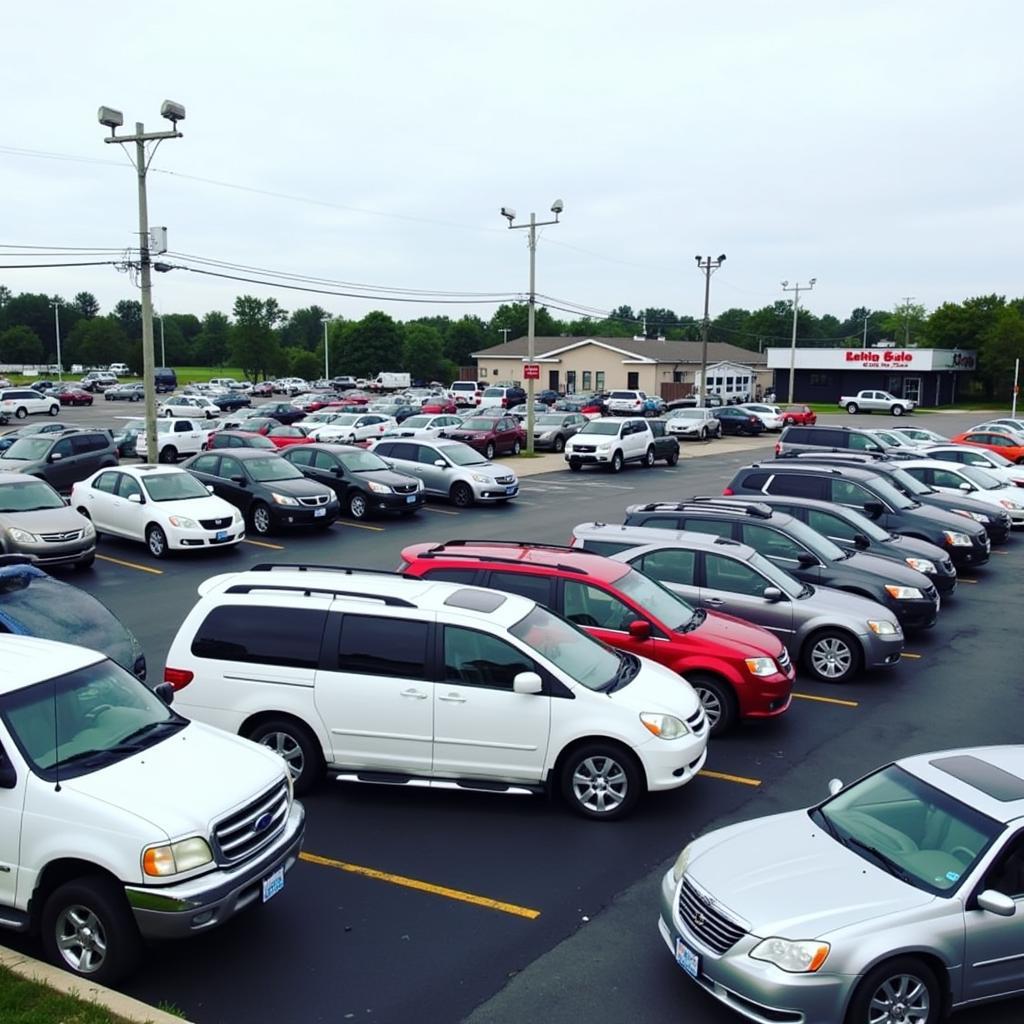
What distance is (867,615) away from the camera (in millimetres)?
12117

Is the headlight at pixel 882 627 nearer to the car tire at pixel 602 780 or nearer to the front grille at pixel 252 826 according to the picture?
the car tire at pixel 602 780

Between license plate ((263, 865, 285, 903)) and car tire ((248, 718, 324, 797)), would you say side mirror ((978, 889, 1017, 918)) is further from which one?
car tire ((248, 718, 324, 797))

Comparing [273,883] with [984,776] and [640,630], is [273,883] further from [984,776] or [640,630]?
[640,630]

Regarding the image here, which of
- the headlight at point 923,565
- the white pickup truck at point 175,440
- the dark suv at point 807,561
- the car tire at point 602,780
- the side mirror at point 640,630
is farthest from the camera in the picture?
the white pickup truck at point 175,440

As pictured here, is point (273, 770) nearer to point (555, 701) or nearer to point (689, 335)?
point (555, 701)

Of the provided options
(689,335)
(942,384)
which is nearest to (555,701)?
(942,384)

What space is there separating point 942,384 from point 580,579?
81.4 m

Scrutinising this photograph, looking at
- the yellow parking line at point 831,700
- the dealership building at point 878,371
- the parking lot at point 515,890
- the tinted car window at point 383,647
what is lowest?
the yellow parking line at point 831,700

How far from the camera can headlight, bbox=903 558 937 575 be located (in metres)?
15.7

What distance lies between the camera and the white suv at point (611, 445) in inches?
1404

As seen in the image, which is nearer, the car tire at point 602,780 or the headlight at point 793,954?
the headlight at point 793,954

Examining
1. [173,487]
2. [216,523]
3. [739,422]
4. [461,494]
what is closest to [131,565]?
[216,523]

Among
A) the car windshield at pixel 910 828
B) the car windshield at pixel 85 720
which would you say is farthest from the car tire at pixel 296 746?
the car windshield at pixel 910 828

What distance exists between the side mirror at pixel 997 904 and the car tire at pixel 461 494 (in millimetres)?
21292
